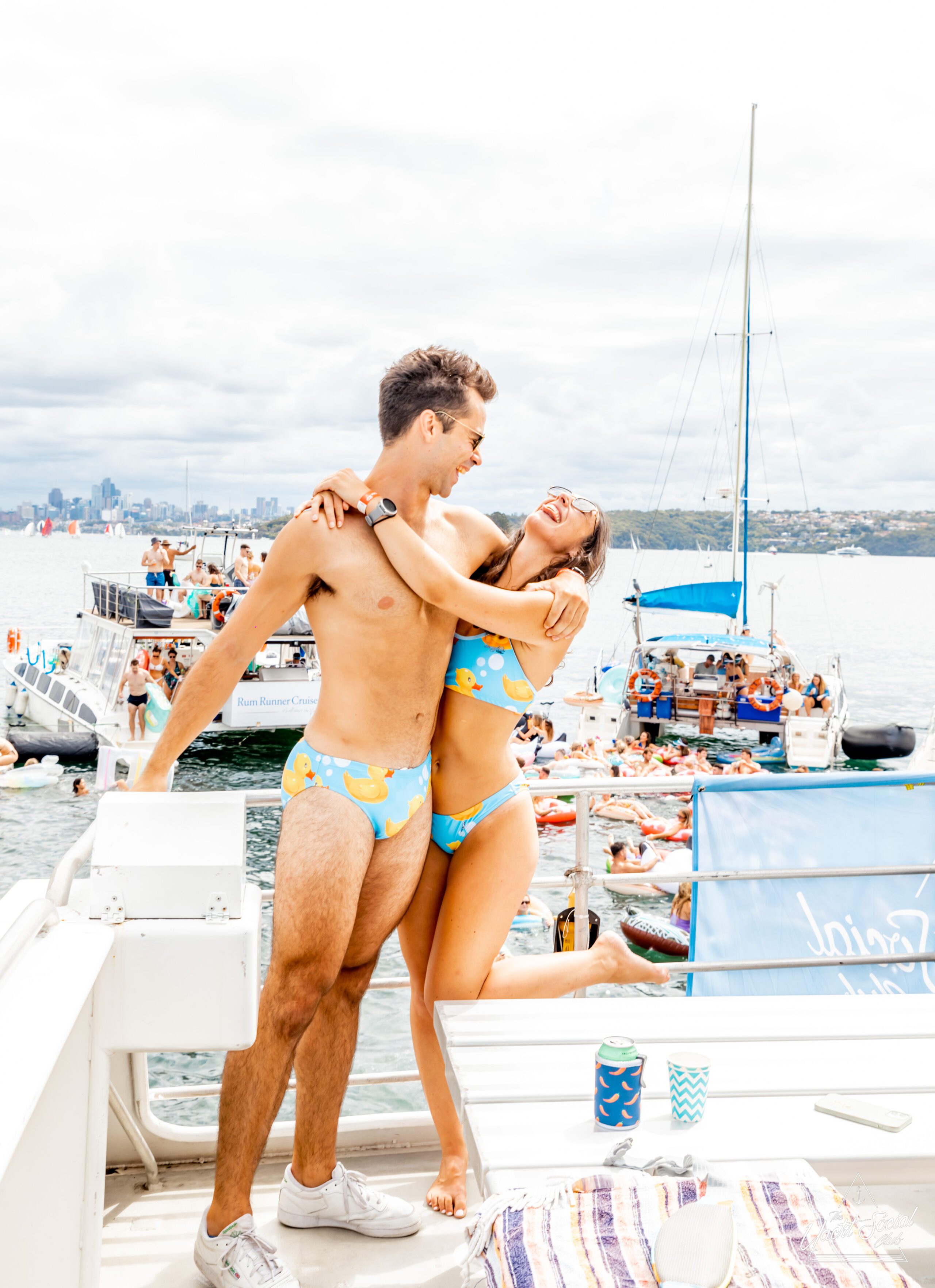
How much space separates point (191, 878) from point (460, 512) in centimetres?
135

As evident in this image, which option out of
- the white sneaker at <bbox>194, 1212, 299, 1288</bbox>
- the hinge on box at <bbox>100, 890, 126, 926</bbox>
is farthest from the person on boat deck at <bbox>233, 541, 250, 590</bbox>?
the hinge on box at <bbox>100, 890, 126, 926</bbox>

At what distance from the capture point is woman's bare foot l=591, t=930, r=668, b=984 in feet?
8.43

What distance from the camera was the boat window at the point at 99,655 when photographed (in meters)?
23.8

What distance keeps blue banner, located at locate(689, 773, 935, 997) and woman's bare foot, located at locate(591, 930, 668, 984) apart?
2.11 feet

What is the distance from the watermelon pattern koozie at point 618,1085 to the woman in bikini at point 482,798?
64 centimetres

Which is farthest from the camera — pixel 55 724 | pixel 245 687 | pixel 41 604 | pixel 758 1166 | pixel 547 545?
pixel 41 604

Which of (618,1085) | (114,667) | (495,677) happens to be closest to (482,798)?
(495,677)

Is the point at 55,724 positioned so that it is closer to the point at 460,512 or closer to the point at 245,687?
the point at 245,687

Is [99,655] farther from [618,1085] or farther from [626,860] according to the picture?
[618,1085]

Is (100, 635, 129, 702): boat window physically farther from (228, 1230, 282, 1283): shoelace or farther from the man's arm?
(228, 1230, 282, 1283): shoelace

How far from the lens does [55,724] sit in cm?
2528

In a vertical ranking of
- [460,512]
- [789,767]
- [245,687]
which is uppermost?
[460,512]

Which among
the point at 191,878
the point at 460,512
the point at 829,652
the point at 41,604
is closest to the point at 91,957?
the point at 191,878

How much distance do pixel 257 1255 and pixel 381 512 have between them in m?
1.72
